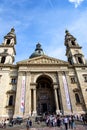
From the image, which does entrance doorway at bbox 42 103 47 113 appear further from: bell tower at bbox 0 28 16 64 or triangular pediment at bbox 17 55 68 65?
bell tower at bbox 0 28 16 64

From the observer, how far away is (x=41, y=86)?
3212 centimetres

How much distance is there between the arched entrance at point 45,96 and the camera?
28.7m

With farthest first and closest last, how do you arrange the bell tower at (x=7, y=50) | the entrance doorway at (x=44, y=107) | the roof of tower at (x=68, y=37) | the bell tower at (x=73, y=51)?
the roof of tower at (x=68, y=37) → the bell tower at (x=73, y=51) → the bell tower at (x=7, y=50) → the entrance doorway at (x=44, y=107)

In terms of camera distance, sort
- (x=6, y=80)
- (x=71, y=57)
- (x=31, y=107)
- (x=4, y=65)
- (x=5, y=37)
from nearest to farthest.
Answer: (x=31, y=107) < (x=6, y=80) < (x=4, y=65) < (x=71, y=57) < (x=5, y=37)

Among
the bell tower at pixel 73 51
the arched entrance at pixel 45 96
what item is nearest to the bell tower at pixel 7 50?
the arched entrance at pixel 45 96

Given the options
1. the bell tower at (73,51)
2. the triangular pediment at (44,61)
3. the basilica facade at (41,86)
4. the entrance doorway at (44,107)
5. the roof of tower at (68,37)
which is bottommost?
the entrance doorway at (44,107)

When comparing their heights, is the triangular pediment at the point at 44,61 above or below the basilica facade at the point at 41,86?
above

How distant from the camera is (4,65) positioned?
30656 mm

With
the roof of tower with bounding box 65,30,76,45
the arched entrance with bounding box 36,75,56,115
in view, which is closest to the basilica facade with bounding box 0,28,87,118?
the arched entrance with bounding box 36,75,56,115

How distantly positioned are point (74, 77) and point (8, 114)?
15.7m

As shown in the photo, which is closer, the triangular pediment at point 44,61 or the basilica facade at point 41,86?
the basilica facade at point 41,86

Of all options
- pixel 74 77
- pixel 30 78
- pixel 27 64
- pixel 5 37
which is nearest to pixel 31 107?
pixel 30 78

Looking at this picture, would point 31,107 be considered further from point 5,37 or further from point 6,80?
point 5,37

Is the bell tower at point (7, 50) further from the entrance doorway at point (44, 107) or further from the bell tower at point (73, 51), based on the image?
the bell tower at point (73, 51)
